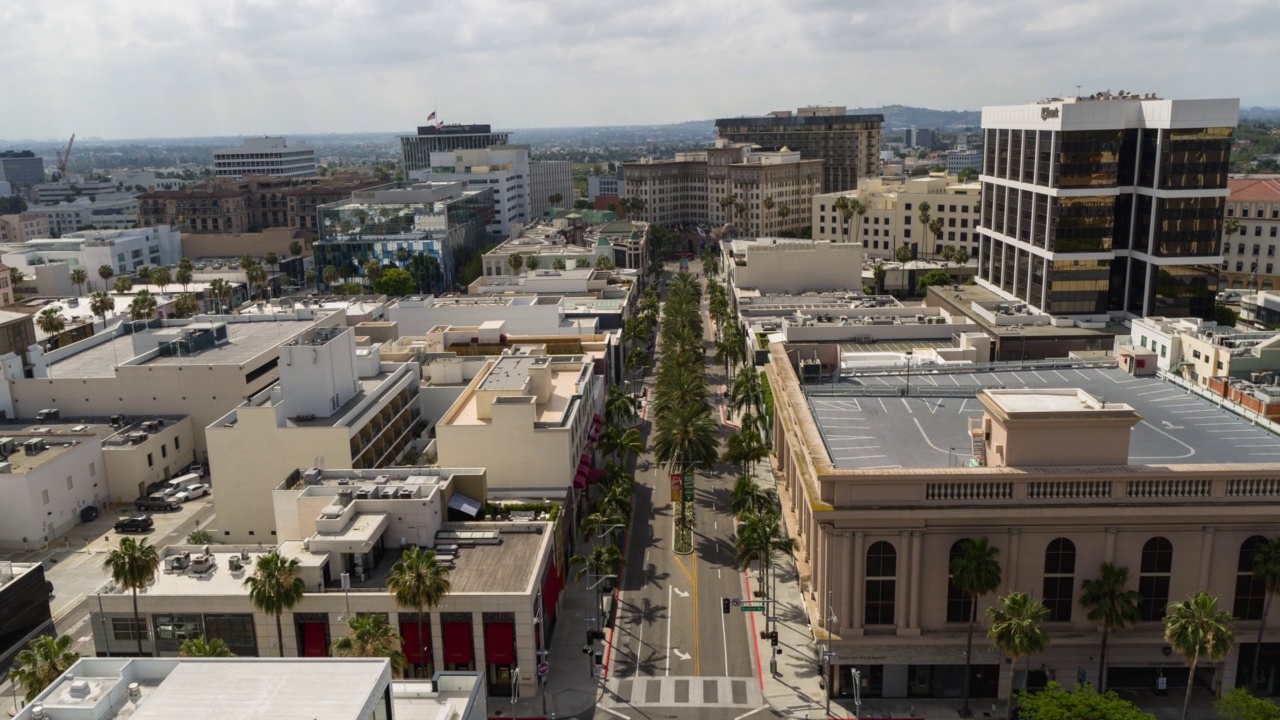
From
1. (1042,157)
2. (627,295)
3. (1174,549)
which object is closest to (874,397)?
(1174,549)

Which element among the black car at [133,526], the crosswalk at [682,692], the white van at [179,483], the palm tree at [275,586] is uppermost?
the palm tree at [275,586]

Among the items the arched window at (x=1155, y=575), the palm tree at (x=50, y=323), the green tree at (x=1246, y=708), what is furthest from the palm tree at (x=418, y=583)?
the palm tree at (x=50, y=323)

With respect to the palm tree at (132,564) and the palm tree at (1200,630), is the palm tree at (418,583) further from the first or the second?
the palm tree at (1200,630)

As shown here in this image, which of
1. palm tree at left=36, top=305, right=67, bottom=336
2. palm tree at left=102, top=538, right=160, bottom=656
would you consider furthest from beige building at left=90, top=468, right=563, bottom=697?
palm tree at left=36, top=305, right=67, bottom=336

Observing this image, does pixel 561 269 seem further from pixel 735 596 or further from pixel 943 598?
pixel 943 598

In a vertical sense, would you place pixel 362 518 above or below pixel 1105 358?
below

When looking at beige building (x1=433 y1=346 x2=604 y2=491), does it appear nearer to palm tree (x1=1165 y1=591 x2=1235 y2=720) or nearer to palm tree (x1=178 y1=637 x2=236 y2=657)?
palm tree (x1=178 y1=637 x2=236 y2=657)

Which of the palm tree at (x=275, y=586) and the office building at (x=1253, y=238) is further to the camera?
the office building at (x=1253, y=238)
